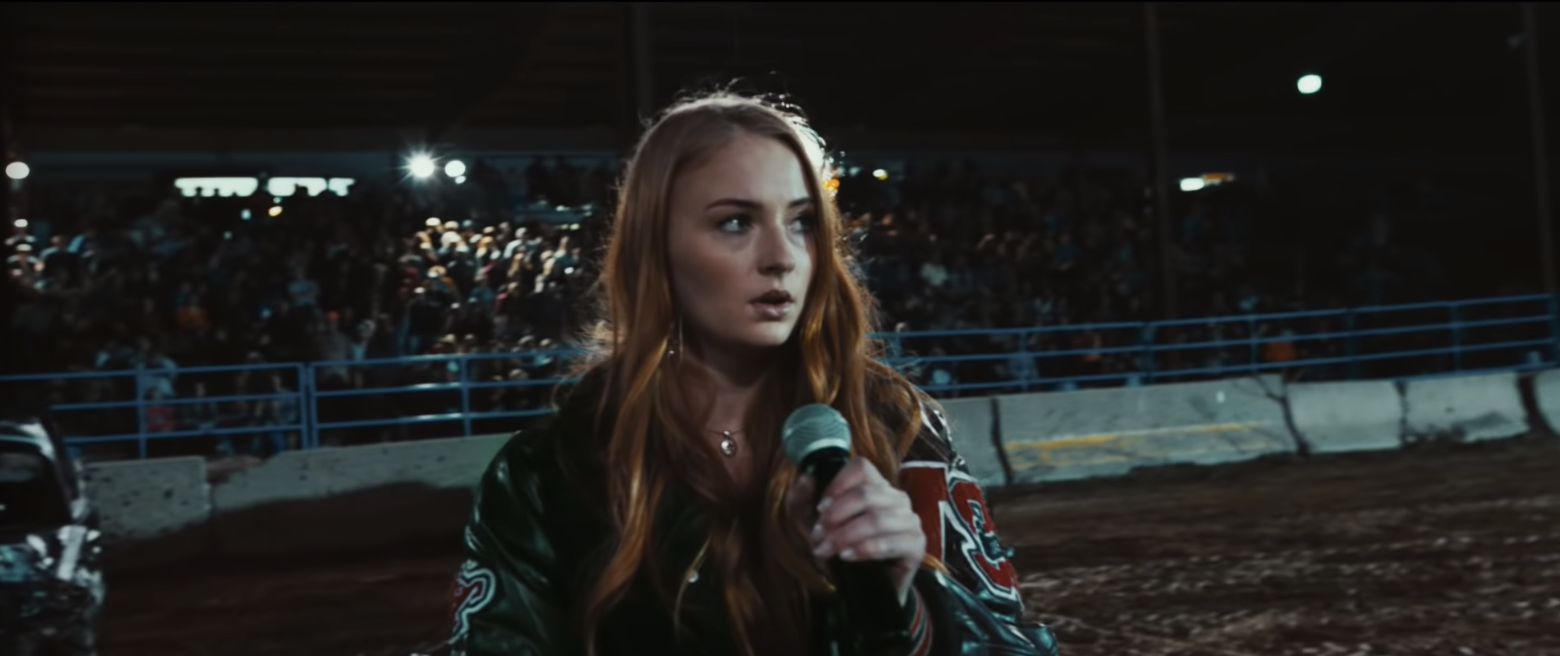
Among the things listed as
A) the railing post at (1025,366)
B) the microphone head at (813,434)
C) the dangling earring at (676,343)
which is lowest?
the railing post at (1025,366)

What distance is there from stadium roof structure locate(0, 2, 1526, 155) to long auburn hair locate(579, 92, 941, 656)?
12.0m

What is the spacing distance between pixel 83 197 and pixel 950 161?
1113cm

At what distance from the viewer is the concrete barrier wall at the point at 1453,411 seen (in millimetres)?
12844

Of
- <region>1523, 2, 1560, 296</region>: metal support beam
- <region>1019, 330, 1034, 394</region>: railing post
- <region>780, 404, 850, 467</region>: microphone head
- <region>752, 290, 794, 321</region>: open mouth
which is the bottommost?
<region>1019, 330, 1034, 394</region>: railing post

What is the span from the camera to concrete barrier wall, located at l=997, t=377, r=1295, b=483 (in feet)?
37.2

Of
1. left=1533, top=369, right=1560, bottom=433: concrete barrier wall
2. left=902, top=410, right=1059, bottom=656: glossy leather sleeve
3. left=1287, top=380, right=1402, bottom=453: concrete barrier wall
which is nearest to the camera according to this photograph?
left=902, top=410, right=1059, bottom=656: glossy leather sleeve

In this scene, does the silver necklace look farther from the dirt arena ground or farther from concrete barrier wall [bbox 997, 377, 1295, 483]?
concrete barrier wall [bbox 997, 377, 1295, 483]

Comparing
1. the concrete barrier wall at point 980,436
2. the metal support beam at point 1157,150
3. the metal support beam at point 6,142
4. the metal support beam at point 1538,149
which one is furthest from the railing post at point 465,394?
the metal support beam at point 1538,149

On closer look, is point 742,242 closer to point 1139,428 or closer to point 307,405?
point 307,405

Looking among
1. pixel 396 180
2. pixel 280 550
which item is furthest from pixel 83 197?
pixel 280 550

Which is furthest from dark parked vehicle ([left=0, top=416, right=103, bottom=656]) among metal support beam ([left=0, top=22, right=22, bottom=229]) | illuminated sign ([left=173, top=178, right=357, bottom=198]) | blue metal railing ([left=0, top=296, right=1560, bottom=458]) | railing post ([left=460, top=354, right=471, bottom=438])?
illuminated sign ([left=173, top=178, right=357, bottom=198])

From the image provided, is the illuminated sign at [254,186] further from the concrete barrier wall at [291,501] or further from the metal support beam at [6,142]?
the concrete barrier wall at [291,501]

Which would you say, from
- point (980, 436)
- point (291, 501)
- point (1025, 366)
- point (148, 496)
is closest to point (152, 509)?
point (148, 496)

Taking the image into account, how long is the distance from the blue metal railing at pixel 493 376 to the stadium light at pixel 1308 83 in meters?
5.81
